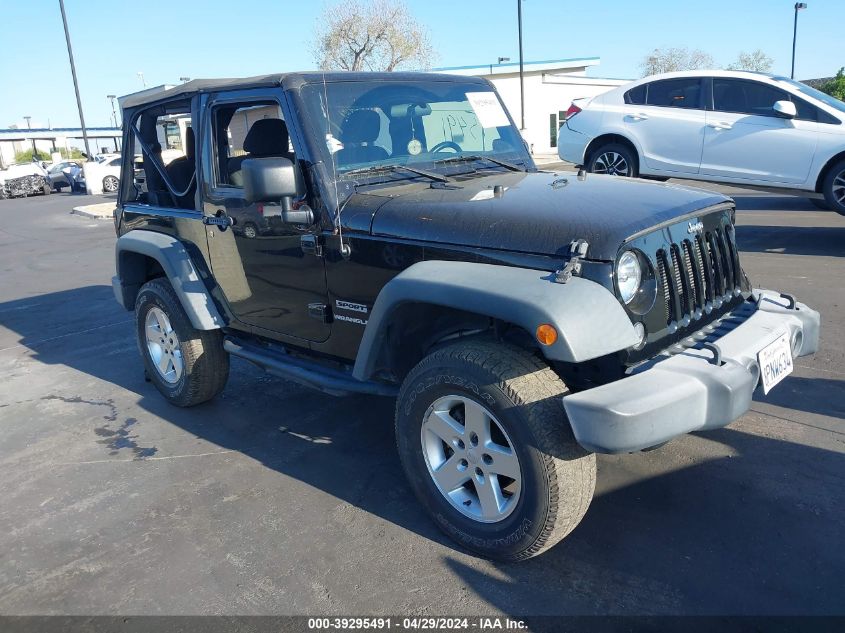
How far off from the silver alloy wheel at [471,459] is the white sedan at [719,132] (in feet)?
22.7

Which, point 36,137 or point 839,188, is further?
point 36,137

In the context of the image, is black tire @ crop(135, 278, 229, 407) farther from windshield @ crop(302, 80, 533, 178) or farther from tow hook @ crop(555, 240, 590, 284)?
tow hook @ crop(555, 240, 590, 284)

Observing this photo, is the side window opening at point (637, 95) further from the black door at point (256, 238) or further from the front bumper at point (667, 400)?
the front bumper at point (667, 400)

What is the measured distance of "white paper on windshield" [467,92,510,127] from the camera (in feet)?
13.7

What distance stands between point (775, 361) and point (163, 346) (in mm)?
3836

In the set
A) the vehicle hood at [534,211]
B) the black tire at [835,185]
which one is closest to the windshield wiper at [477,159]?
the vehicle hood at [534,211]

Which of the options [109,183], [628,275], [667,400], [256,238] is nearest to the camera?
[667,400]

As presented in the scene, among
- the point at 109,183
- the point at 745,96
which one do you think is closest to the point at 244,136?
the point at 745,96

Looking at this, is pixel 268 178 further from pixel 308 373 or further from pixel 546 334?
pixel 546 334

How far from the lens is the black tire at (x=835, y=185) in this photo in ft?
25.8

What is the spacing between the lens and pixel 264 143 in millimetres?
3832

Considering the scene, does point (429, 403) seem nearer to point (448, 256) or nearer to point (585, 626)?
point (448, 256)

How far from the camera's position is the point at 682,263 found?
9.73 feet

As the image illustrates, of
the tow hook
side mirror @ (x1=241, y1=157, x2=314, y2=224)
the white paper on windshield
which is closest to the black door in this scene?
side mirror @ (x1=241, y1=157, x2=314, y2=224)
